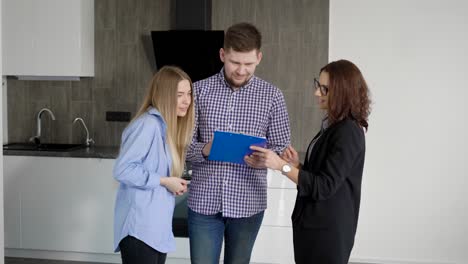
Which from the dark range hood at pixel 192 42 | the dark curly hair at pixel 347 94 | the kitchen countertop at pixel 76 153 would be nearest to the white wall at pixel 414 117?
the dark range hood at pixel 192 42

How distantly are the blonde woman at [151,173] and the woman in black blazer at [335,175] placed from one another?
49 cm

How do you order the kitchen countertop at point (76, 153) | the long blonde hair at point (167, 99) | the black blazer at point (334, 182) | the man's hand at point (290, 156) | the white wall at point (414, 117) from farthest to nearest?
the white wall at point (414, 117) → the kitchen countertop at point (76, 153) → the man's hand at point (290, 156) → the long blonde hair at point (167, 99) → the black blazer at point (334, 182)

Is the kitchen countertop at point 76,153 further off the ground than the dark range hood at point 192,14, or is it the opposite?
the dark range hood at point 192,14

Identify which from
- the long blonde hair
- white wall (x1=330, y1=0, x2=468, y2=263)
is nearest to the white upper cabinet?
white wall (x1=330, y1=0, x2=468, y2=263)

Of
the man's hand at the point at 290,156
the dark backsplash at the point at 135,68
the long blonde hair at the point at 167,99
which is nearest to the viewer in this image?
the long blonde hair at the point at 167,99

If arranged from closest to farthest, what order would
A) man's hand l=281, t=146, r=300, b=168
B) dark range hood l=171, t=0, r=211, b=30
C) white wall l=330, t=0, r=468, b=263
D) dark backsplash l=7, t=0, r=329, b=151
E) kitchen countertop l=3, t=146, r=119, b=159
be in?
1. man's hand l=281, t=146, r=300, b=168
2. kitchen countertop l=3, t=146, r=119, b=159
3. white wall l=330, t=0, r=468, b=263
4. dark range hood l=171, t=0, r=211, b=30
5. dark backsplash l=7, t=0, r=329, b=151

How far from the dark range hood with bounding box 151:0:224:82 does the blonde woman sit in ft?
6.79

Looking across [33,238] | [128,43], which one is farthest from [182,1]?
[33,238]

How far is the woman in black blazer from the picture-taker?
7.05 ft

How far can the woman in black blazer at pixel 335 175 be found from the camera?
2.15 m

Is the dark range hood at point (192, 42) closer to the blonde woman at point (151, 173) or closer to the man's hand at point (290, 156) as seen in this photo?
the man's hand at point (290, 156)

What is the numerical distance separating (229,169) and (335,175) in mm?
489

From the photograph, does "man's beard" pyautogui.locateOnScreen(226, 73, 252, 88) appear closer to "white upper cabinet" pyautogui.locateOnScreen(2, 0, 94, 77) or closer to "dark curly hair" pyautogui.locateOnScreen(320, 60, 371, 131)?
"dark curly hair" pyautogui.locateOnScreen(320, 60, 371, 131)

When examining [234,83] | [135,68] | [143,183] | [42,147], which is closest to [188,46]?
[135,68]
